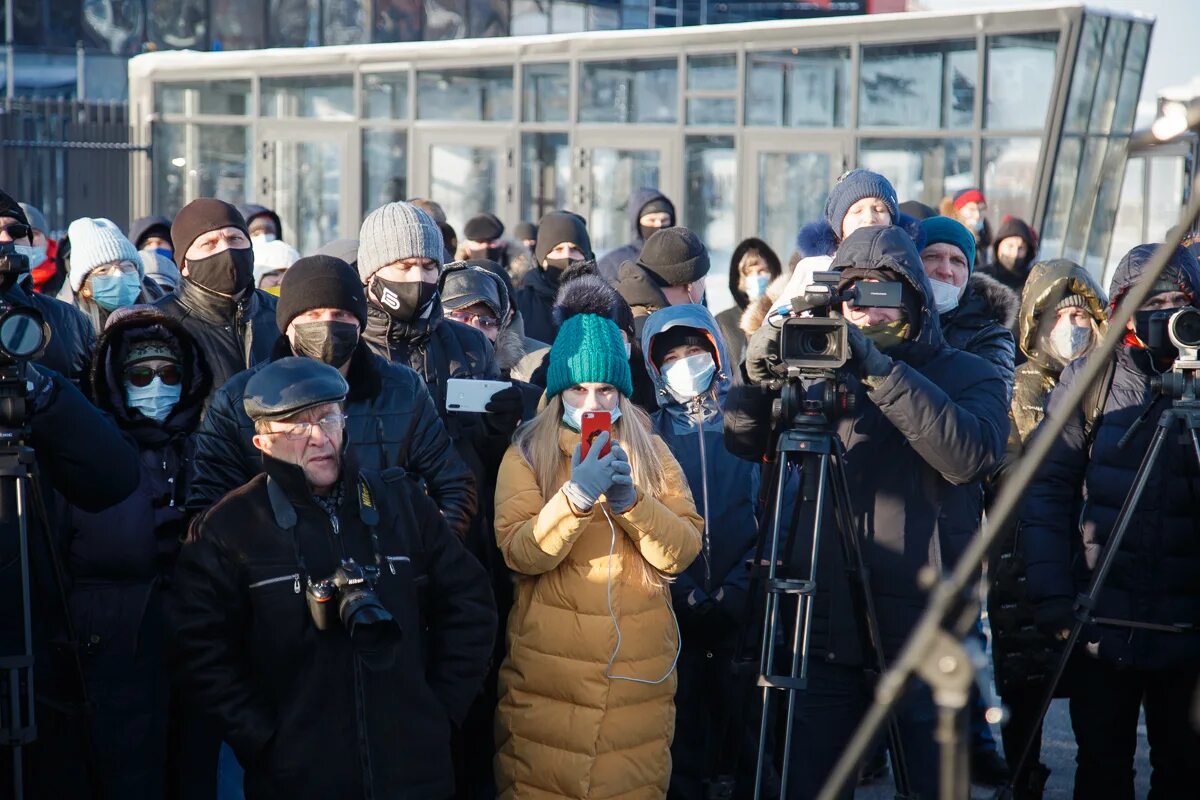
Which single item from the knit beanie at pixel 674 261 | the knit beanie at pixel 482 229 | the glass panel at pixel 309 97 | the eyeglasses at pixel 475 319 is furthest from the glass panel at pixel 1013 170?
the eyeglasses at pixel 475 319

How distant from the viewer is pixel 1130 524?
4.54 m

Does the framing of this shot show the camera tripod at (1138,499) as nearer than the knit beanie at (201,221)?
Yes

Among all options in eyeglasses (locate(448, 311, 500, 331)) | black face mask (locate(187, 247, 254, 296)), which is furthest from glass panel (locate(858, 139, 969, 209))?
black face mask (locate(187, 247, 254, 296))

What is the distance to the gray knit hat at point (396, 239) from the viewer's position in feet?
16.4

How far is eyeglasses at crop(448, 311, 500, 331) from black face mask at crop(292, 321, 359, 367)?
1.26m

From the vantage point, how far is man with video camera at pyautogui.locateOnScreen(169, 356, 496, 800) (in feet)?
11.6

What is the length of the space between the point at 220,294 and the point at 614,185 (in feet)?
27.7

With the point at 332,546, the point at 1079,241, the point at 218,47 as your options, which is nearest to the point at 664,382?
the point at 332,546

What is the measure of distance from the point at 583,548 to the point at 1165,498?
1.78 m

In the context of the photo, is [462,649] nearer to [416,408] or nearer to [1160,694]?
[416,408]

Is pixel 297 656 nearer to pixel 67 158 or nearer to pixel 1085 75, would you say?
pixel 1085 75

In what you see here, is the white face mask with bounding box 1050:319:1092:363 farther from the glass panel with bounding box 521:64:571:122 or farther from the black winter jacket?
the glass panel with bounding box 521:64:571:122

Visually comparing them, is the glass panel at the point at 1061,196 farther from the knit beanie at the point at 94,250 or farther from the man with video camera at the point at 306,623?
the man with video camera at the point at 306,623

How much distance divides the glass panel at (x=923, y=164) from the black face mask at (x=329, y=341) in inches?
329
